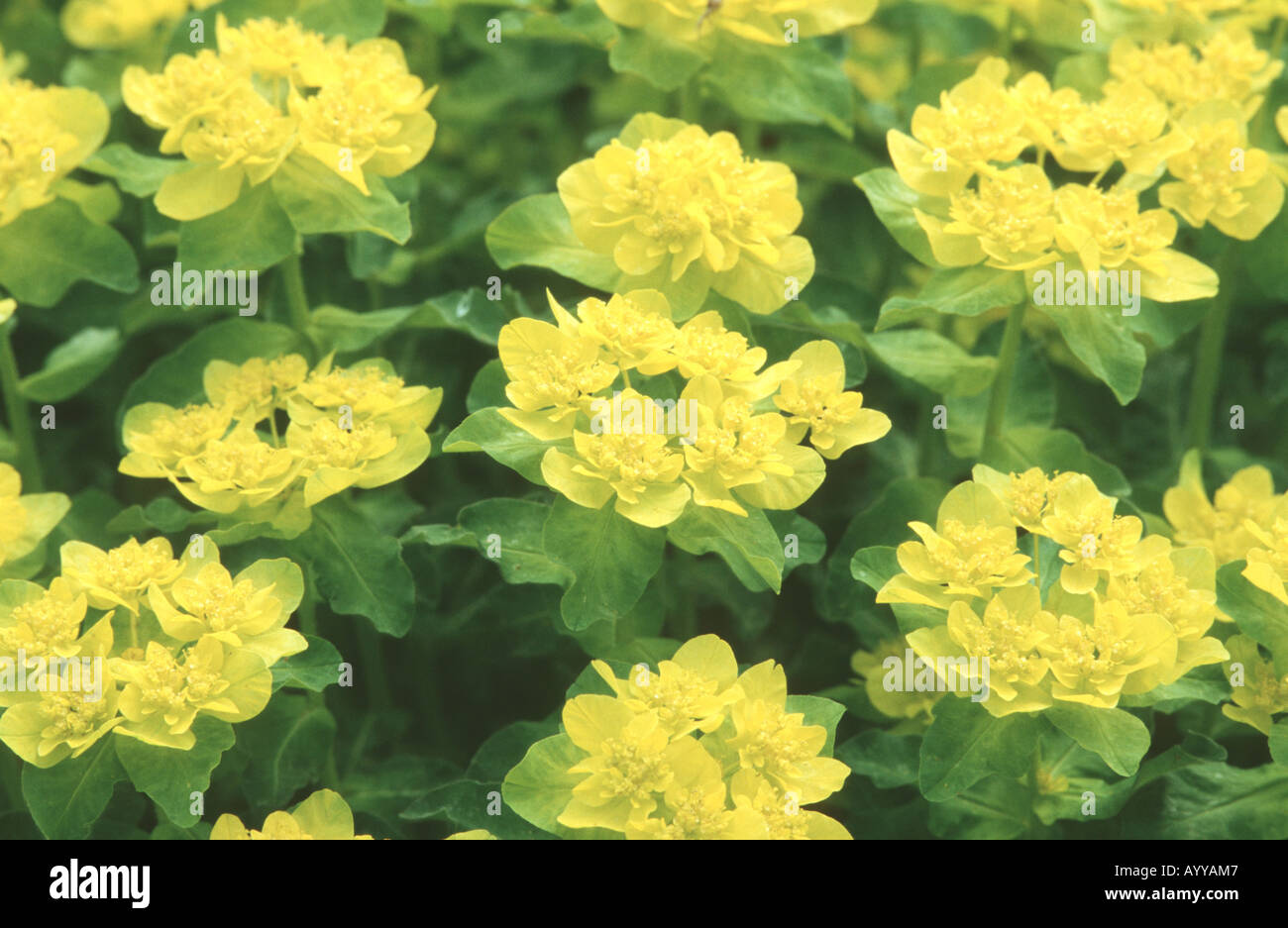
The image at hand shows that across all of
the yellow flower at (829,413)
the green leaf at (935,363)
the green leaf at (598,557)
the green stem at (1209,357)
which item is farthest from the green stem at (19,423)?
the green stem at (1209,357)

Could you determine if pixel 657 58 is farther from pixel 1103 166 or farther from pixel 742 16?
pixel 1103 166

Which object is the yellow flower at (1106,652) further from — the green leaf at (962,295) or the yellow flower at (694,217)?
the yellow flower at (694,217)

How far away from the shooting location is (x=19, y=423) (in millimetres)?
2094

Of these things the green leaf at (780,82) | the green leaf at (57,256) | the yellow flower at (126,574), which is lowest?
the yellow flower at (126,574)

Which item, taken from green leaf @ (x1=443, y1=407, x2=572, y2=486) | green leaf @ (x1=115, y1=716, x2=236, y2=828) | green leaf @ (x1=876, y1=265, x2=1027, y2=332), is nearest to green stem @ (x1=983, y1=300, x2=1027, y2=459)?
green leaf @ (x1=876, y1=265, x2=1027, y2=332)

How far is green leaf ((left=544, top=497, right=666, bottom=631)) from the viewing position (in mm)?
1584

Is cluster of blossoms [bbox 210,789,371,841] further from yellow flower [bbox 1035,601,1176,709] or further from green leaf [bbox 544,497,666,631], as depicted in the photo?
yellow flower [bbox 1035,601,1176,709]

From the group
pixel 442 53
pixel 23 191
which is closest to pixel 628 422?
pixel 23 191

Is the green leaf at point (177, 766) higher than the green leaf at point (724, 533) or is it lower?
lower

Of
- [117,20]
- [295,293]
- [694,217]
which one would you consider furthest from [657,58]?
[117,20]

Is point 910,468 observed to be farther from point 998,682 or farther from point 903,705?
point 998,682

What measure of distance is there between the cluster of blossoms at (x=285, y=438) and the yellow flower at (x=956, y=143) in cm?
76

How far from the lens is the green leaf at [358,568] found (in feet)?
5.76

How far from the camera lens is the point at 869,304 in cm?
224
